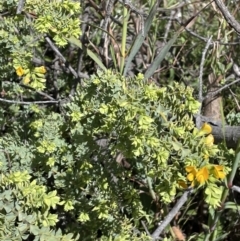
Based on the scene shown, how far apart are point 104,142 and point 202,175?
0.49 meters

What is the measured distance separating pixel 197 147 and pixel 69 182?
453 mm

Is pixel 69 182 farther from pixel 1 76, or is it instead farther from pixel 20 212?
pixel 1 76

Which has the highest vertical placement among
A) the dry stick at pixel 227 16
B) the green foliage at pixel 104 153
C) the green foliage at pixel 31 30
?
the dry stick at pixel 227 16

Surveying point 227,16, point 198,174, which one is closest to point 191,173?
point 198,174

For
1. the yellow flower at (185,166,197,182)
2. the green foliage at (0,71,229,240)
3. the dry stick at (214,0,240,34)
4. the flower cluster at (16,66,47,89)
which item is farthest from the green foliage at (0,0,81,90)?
the yellow flower at (185,166,197,182)

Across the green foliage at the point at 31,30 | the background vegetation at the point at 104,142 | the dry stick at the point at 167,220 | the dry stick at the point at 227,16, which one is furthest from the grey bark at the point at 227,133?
the green foliage at the point at 31,30

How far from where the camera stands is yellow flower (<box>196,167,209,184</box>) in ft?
4.03

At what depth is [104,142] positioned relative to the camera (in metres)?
1.65

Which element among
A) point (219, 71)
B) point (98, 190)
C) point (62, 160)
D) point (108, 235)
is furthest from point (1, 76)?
point (219, 71)

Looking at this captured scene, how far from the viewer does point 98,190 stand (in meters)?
1.56

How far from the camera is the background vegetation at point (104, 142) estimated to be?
4.22 ft

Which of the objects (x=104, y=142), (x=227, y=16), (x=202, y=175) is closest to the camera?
(x=202, y=175)

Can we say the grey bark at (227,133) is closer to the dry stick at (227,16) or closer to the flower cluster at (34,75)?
the dry stick at (227,16)

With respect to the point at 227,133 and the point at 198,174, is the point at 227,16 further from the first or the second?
the point at 198,174
